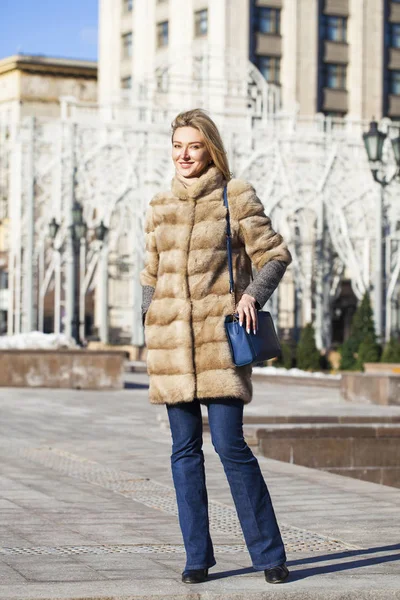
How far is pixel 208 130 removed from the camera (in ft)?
21.2

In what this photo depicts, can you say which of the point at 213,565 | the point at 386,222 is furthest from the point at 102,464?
the point at 386,222

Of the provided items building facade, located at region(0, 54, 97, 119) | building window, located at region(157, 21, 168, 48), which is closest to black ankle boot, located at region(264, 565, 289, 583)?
building window, located at region(157, 21, 168, 48)

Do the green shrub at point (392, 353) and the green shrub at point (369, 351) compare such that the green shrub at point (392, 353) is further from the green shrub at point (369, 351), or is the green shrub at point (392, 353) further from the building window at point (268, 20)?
the building window at point (268, 20)

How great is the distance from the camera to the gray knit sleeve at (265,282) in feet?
20.6

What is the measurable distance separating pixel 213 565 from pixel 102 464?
5.59 m

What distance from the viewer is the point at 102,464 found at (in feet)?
39.2

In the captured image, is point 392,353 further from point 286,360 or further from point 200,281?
point 200,281

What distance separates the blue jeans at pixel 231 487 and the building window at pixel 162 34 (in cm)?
7380

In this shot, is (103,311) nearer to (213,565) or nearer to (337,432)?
(337,432)

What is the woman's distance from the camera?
6.27 m

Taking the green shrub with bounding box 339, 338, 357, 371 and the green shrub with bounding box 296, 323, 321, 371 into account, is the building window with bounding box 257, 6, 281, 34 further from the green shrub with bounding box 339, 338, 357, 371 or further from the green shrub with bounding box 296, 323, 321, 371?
the green shrub with bounding box 339, 338, 357, 371

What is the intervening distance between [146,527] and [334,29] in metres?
72.7

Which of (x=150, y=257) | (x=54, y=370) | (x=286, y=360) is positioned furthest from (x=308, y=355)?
(x=150, y=257)

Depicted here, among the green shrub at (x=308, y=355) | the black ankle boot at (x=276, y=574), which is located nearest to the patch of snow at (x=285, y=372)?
the green shrub at (x=308, y=355)
